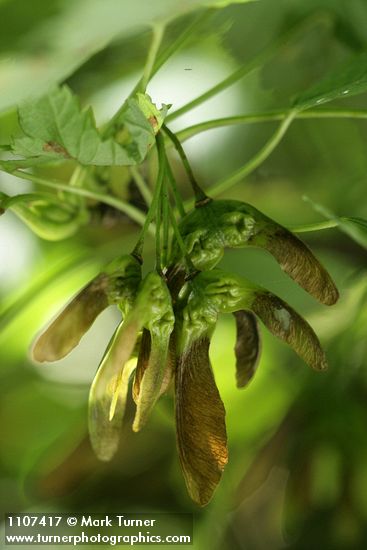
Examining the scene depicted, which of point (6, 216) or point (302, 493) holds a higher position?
point (6, 216)

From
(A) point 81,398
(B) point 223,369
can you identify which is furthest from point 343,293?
(A) point 81,398

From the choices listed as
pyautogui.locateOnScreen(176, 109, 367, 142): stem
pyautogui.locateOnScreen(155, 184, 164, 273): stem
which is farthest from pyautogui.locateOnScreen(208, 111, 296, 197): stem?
pyautogui.locateOnScreen(155, 184, 164, 273): stem

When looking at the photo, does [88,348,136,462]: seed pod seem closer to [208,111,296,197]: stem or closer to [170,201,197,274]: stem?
Answer: [170,201,197,274]: stem

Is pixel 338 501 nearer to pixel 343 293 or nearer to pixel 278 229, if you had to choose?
pixel 343 293

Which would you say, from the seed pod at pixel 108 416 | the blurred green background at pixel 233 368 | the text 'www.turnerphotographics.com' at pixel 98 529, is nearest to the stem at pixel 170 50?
the blurred green background at pixel 233 368

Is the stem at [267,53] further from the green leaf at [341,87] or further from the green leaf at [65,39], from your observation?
the green leaf at [65,39]

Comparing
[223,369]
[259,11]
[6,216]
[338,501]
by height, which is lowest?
[338,501]
